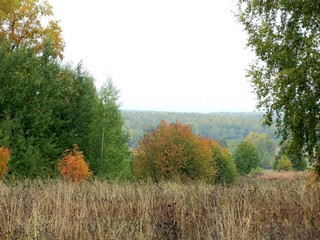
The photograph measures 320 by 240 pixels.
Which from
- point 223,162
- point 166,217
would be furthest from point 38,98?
point 223,162

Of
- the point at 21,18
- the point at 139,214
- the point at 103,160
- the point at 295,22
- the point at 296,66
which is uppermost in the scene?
the point at 21,18

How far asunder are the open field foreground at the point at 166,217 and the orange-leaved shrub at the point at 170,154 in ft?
122

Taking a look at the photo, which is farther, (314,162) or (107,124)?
(107,124)

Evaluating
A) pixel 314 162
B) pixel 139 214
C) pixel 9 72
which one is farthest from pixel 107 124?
pixel 139 214

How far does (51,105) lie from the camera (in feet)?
113

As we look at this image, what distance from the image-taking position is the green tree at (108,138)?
39.7 meters

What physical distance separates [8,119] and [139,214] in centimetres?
2550

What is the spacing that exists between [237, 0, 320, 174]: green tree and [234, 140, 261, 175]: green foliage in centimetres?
8885

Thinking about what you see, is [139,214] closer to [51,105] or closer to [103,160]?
[51,105]

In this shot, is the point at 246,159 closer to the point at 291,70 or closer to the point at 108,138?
the point at 108,138

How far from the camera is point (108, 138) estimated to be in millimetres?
41125

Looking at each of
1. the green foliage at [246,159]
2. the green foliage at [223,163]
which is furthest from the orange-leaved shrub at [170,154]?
the green foliage at [246,159]

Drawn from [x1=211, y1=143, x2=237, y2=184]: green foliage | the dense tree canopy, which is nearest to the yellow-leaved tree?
the dense tree canopy

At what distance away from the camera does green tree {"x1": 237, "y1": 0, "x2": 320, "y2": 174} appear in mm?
14922
